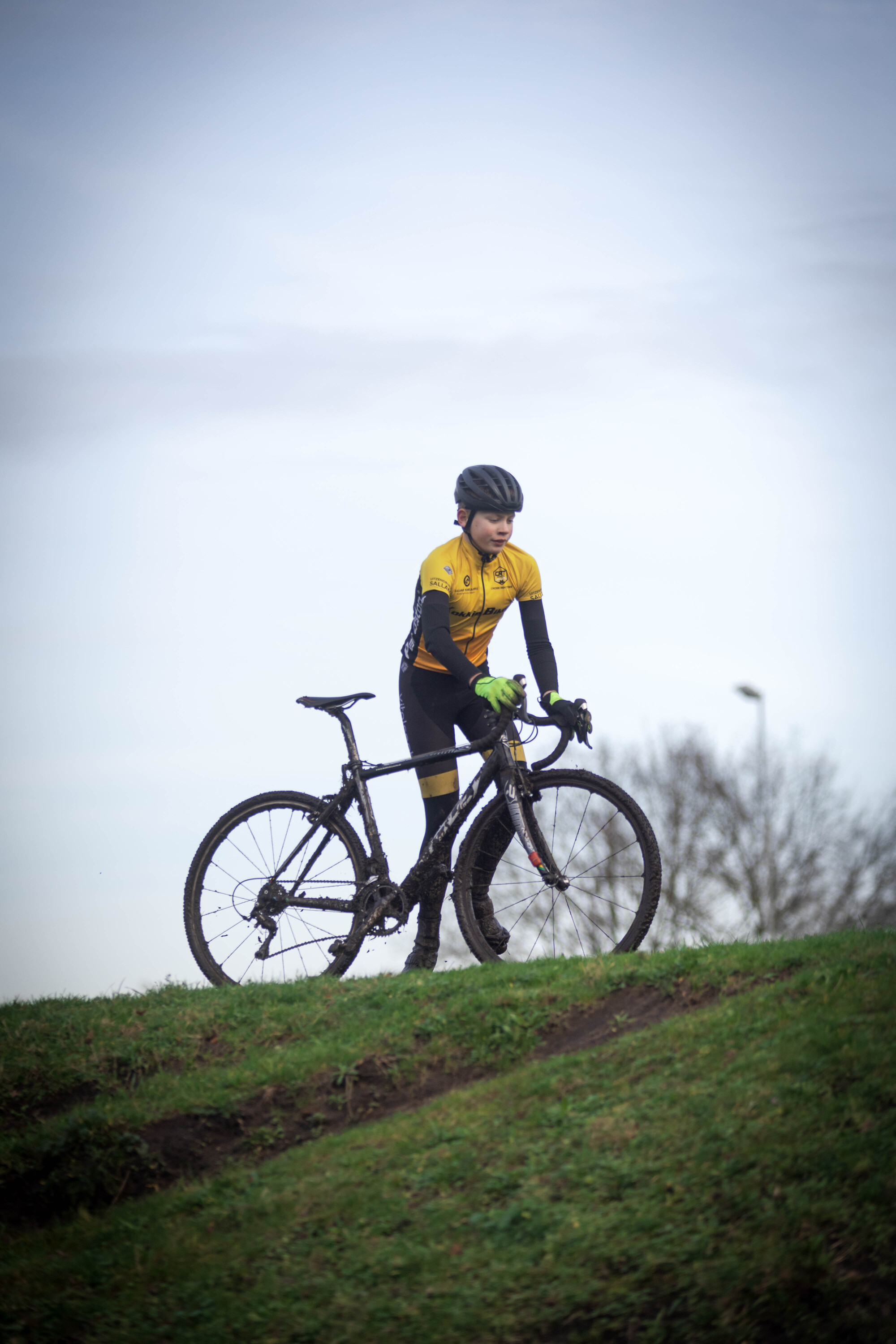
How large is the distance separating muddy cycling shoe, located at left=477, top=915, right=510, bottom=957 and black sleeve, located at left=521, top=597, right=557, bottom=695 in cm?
154

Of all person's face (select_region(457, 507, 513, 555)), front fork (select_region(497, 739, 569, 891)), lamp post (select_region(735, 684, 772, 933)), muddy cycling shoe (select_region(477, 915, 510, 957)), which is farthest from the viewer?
lamp post (select_region(735, 684, 772, 933))

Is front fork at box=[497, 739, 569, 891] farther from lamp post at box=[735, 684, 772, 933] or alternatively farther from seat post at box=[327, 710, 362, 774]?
lamp post at box=[735, 684, 772, 933]

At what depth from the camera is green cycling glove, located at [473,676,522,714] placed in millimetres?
6699

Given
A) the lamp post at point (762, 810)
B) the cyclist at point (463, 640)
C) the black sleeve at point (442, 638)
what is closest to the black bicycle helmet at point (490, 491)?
the cyclist at point (463, 640)

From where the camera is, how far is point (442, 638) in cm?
→ 707

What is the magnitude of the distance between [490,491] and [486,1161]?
426cm

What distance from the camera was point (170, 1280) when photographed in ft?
13.1

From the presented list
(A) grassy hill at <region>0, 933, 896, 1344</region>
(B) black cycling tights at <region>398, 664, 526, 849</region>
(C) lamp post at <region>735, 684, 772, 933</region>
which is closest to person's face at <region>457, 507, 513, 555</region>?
(B) black cycling tights at <region>398, 664, 526, 849</region>

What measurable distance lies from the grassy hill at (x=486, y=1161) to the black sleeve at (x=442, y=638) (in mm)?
1808

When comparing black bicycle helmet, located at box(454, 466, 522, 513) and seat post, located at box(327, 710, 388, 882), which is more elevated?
black bicycle helmet, located at box(454, 466, 522, 513)

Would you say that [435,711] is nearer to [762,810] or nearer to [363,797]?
[363,797]

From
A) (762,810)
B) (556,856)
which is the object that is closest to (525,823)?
(556,856)

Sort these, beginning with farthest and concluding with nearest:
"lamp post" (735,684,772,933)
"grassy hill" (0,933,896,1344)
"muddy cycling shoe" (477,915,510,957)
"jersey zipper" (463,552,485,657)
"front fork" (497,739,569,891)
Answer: "lamp post" (735,684,772,933) → "jersey zipper" (463,552,485,657) → "muddy cycling shoe" (477,915,510,957) → "front fork" (497,739,569,891) → "grassy hill" (0,933,896,1344)

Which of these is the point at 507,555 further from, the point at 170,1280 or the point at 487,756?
the point at 170,1280
